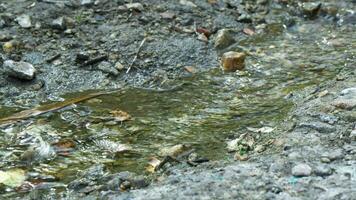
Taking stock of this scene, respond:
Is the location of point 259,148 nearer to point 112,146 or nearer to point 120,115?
point 112,146

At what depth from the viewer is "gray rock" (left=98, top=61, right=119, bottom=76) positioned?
4785 mm

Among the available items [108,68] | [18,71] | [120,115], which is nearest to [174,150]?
[120,115]

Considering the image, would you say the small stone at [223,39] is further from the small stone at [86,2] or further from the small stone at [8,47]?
the small stone at [8,47]

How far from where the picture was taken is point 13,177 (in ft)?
10.9

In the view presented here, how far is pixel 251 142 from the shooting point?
139 inches

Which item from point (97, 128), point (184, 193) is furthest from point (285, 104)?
point (184, 193)

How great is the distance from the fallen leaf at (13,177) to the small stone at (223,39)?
8.11 feet

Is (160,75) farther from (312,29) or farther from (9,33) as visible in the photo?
(312,29)

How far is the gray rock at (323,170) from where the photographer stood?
2893 mm

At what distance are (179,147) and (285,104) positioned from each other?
1010mm

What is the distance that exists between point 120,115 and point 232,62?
1.33 m

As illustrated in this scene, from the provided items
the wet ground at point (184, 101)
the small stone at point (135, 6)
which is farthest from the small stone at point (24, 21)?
the small stone at point (135, 6)

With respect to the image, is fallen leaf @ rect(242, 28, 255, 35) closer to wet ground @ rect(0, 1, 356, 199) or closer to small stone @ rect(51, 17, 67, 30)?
wet ground @ rect(0, 1, 356, 199)

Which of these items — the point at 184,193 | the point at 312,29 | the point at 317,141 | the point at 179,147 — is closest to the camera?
the point at 184,193
